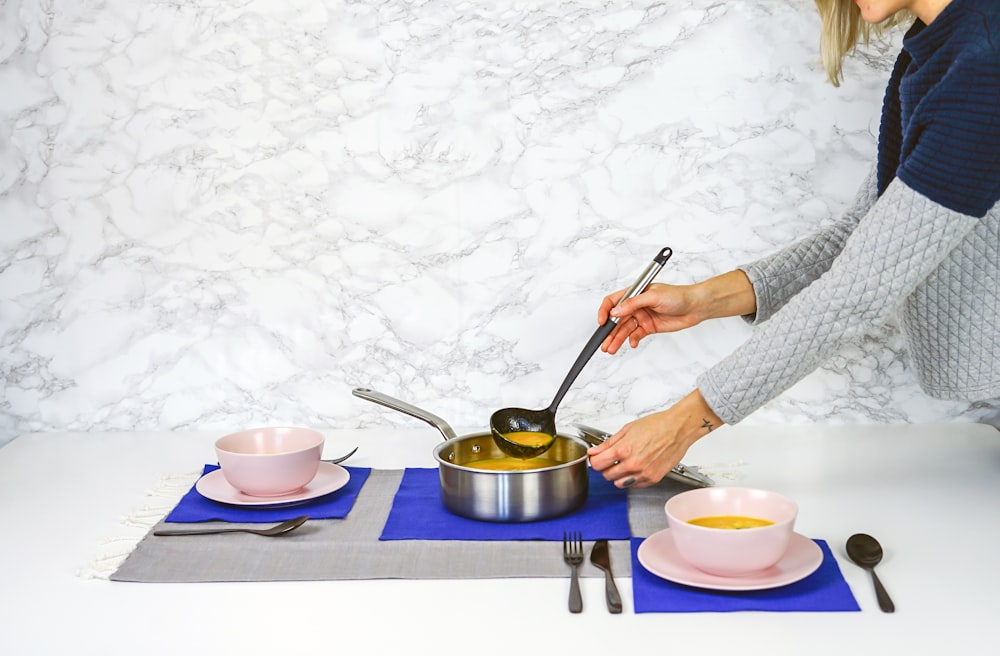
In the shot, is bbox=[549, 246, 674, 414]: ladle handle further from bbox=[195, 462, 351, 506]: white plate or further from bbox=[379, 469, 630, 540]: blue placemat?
bbox=[195, 462, 351, 506]: white plate

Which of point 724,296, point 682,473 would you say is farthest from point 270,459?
point 724,296

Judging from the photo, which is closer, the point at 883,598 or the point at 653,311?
the point at 883,598

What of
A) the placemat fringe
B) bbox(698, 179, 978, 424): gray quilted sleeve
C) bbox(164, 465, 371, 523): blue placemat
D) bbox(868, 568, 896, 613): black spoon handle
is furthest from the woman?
the placemat fringe

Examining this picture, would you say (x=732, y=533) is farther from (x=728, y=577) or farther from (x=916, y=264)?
(x=916, y=264)

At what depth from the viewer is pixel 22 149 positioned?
64.2 inches

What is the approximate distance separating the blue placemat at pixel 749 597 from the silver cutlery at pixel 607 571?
0.02m

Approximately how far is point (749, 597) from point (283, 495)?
24.5 inches

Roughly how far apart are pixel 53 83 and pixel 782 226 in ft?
4.01

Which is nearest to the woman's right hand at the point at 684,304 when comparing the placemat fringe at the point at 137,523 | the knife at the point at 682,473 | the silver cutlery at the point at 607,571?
the knife at the point at 682,473

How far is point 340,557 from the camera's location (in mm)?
1147

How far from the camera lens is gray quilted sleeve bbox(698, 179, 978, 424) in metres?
1.06

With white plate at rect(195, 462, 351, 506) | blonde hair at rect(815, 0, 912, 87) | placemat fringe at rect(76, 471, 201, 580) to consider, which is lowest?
placemat fringe at rect(76, 471, 201, 580)

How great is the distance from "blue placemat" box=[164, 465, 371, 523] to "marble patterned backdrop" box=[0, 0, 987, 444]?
0.38m

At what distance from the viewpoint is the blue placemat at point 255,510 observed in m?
1.26
